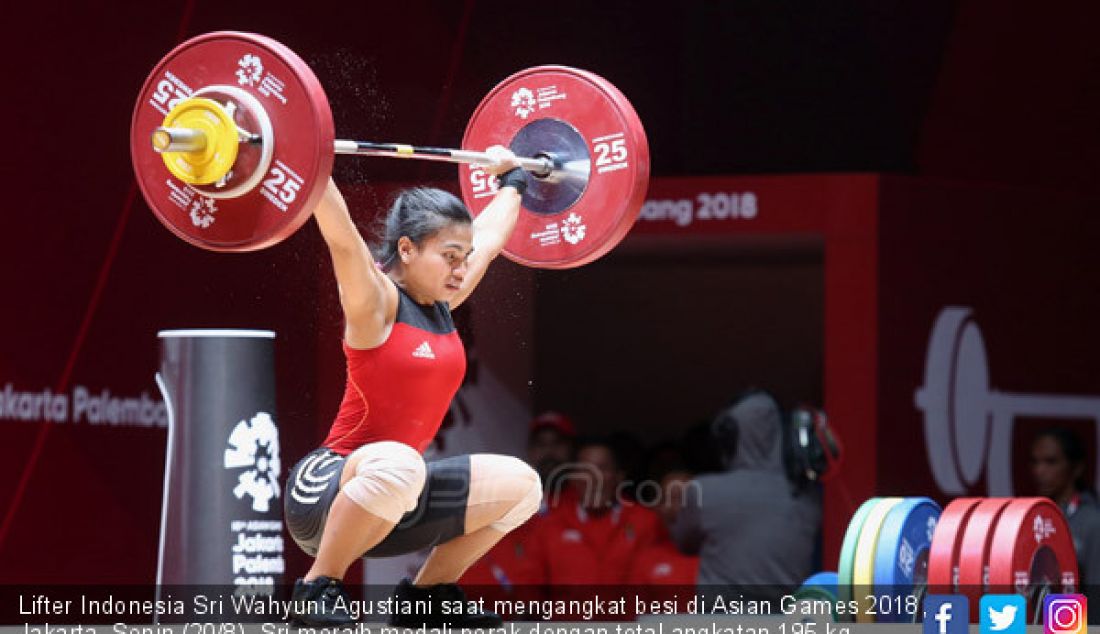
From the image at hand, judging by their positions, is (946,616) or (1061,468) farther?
(1061,468)

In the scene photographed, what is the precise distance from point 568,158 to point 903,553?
2.01m

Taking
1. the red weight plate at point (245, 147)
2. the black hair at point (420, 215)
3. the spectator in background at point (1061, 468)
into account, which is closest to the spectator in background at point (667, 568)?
the spectator in background at point (1061, 468)

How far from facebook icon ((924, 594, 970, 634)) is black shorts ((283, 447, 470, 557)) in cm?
122

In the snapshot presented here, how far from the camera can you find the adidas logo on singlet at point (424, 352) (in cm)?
501

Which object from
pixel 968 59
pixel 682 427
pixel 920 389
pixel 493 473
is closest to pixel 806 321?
pixel 682 427

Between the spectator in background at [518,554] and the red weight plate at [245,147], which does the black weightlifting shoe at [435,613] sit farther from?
the spectator in background at [518,554]

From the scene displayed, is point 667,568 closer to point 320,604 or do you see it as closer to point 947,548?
point 947,548

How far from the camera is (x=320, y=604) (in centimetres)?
494

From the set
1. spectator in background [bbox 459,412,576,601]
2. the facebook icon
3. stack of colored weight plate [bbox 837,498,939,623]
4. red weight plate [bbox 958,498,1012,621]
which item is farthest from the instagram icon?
spectator in background [bbox 459,412,576,601]

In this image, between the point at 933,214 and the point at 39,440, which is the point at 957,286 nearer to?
the point at 933,214

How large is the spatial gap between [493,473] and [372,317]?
536 millimetres

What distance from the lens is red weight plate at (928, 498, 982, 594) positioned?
21.8ft

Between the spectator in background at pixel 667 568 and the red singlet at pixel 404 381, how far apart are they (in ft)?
12.7

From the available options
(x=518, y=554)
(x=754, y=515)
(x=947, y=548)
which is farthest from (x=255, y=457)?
(x=518, y=554)
